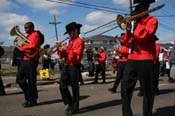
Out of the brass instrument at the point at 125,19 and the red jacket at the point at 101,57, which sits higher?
the brass instrument at the point at 125,19

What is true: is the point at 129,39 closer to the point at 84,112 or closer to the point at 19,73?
the point at 84,112

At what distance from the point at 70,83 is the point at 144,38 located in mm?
2690

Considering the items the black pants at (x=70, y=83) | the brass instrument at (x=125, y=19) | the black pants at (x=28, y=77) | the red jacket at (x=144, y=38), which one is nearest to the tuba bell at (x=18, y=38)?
the black pants at (x=28, y=77)

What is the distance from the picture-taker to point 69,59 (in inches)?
367

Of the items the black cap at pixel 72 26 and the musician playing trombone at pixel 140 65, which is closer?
the musician playing trombone at pixel 140 65

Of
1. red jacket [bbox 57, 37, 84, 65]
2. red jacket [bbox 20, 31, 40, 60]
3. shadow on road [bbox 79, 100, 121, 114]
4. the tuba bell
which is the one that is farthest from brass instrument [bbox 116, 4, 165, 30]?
the tuba bell

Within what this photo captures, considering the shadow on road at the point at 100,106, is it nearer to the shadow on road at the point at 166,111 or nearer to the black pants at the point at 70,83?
the black pants at the point at 70,83

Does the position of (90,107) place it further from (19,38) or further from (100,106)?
(19,38)

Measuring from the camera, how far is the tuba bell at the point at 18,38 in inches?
415

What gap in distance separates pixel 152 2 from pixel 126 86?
1.48 m

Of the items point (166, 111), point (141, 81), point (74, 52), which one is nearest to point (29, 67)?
point (74, 52)

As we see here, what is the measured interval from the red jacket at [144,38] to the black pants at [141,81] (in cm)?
12

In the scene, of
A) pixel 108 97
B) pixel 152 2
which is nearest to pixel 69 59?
pixel 152 2

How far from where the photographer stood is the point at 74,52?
9.25 meters
